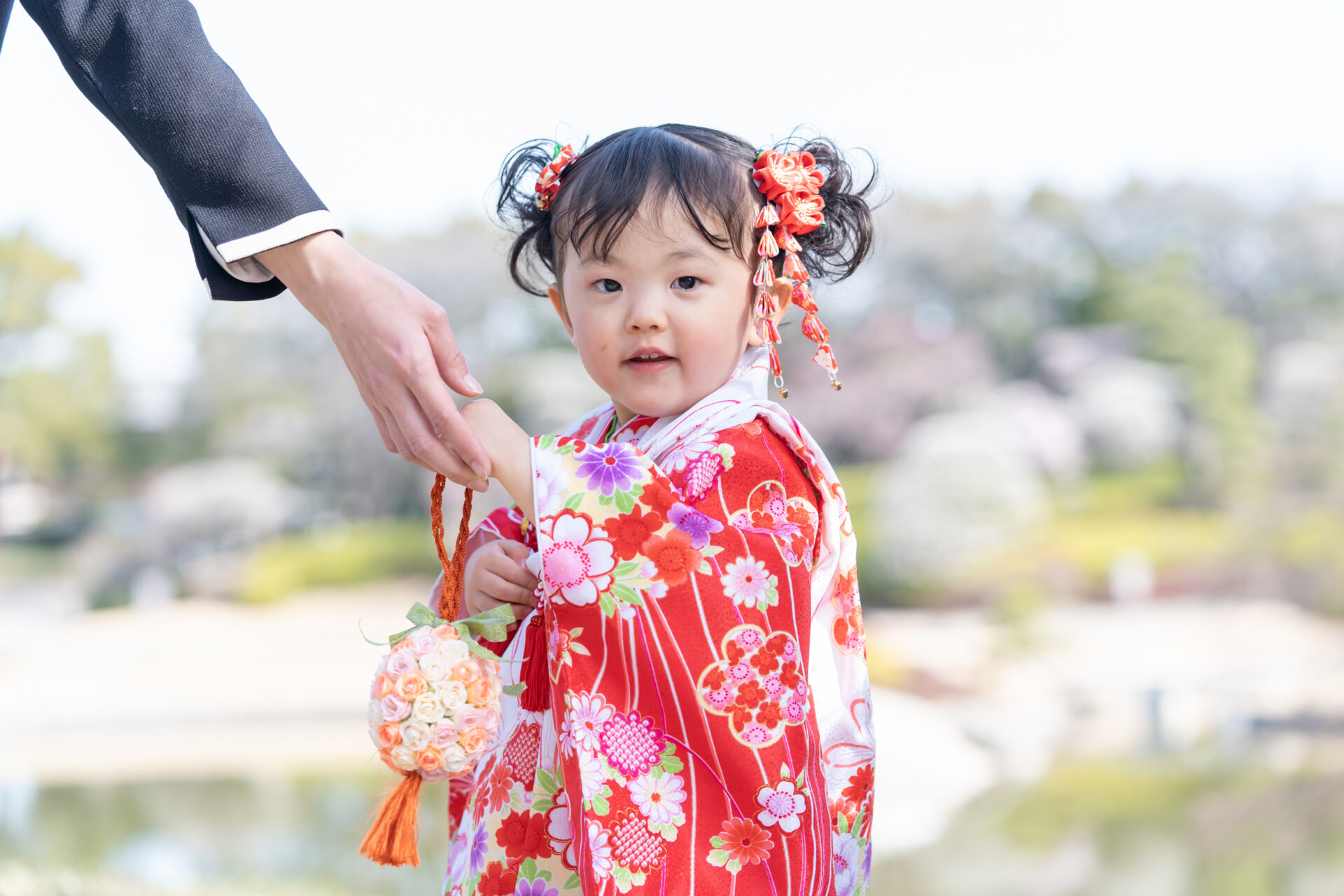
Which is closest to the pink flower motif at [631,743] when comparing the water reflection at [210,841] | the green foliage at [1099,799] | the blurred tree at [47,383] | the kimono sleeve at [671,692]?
the kimono sleeve at [671,692]

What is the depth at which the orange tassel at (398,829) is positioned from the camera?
101 cm

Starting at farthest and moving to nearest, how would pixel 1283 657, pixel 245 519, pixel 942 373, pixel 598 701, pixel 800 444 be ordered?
pixel 245 519 < pixel 942 373 < pixel 1283 657 < pixel 800 444 < pixel 598 701

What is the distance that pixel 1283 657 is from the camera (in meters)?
4.70

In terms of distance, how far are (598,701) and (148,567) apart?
5.03 meters

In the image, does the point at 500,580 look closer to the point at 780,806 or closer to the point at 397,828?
the point at 397,828

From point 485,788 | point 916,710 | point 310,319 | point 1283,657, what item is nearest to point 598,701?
point 485,788

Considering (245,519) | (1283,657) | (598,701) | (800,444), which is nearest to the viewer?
(598,701)

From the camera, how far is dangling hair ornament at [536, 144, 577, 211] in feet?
4.03

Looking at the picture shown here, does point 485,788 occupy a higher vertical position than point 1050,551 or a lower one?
higher

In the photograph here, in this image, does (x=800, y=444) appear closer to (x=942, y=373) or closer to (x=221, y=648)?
(x=942, y=373)

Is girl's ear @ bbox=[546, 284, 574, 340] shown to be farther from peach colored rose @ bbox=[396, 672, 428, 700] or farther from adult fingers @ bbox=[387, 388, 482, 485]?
peach colored rose @ bbox=[396, 672, 428, 700]

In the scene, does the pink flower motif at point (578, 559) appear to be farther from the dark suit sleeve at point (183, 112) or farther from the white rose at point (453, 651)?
the dark suit sleeve at point (183, 112)

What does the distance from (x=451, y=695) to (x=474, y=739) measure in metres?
0.05

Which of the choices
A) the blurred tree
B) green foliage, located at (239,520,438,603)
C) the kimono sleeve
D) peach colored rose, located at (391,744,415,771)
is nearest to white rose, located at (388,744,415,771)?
peach colored rose, located at (391,744,415,771)
